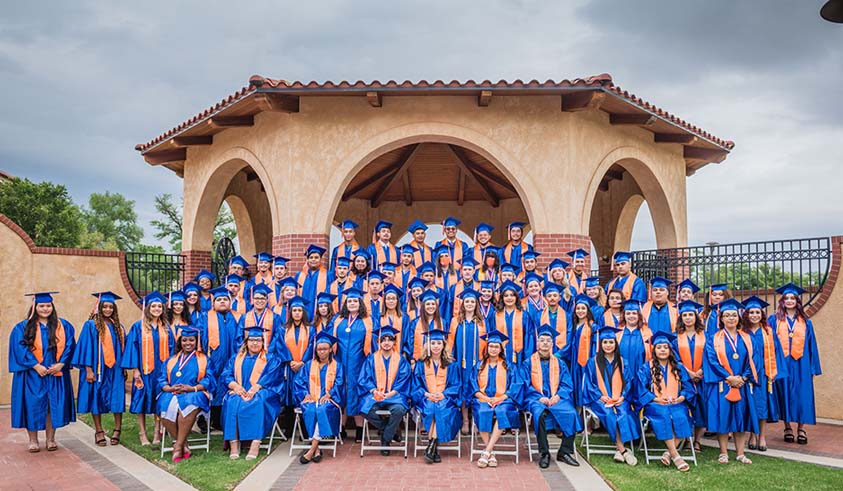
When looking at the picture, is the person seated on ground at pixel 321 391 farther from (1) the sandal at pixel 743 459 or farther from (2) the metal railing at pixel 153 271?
(2) the metal railing at pixel 153 271

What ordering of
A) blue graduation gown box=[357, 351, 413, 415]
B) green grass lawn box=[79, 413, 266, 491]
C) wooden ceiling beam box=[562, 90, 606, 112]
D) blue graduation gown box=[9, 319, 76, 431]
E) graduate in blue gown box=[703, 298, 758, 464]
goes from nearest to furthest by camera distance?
1. green grass lawn box=[79, 413, 266, 491]
2. graduate in blue gown box=[703, 298, 758, 464]
3. blue graduation gown box=[357, 351, 413, 415]
4. blue graduation gown box=[9, 319, 76, 431]
5. wooden ceiling beam box=[562, 90, 606, 112]

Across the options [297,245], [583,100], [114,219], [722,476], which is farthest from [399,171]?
[114,219]

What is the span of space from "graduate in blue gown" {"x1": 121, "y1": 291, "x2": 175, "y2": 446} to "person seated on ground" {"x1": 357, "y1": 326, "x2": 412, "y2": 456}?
223cm

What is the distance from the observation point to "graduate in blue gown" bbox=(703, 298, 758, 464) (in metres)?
6.21

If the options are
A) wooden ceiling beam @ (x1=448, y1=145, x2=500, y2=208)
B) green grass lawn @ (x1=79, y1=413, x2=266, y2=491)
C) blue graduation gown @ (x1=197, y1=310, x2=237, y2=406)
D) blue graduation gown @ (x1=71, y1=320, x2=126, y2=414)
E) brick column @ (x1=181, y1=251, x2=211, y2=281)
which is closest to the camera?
green grass lawn @ (x1=79, y1=413, x2=266, y2=491)

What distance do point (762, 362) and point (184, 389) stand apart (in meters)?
5.89

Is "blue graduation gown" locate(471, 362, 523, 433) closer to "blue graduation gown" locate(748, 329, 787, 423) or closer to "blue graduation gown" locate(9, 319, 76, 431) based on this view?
"blue graduation gown" locate(748, 329, 787, 423)

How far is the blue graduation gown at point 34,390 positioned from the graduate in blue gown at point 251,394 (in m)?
1.75

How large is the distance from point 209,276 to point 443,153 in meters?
7.26

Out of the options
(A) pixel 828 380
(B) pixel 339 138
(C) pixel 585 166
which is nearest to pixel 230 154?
(B) pixel 339 138

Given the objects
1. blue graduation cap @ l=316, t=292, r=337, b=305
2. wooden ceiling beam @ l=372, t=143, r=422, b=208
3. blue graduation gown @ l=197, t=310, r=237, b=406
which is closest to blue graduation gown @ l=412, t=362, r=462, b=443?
blue graduation cap @ l=316, t=292, r=337, b=305

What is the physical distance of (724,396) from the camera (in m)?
6.27

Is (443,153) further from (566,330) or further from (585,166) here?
(566,330)

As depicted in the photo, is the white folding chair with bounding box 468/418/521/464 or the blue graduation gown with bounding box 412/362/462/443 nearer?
the white folding chair with bounding box 468/418/521/464
